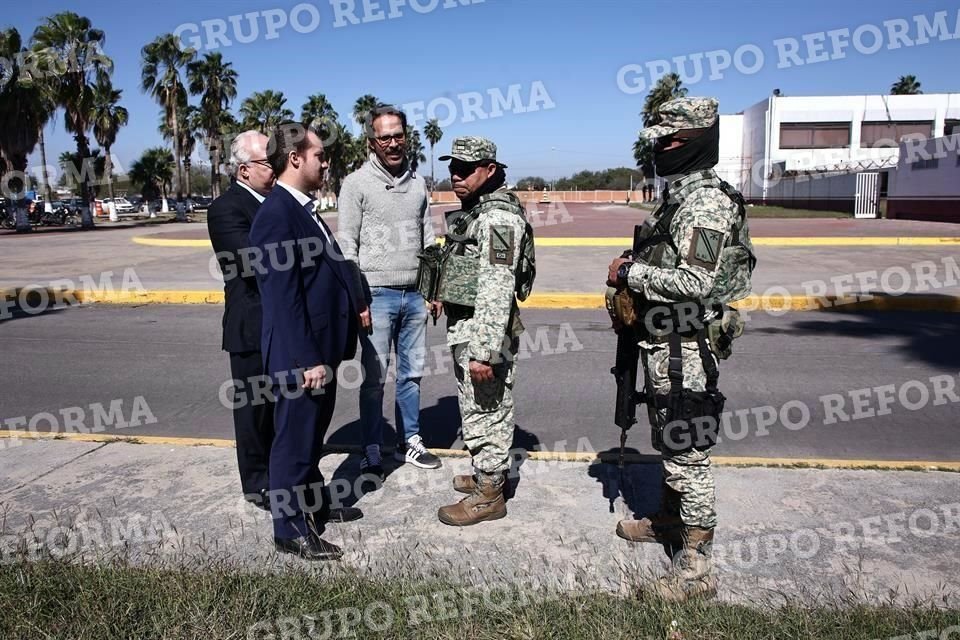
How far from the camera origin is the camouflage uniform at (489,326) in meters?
3.37

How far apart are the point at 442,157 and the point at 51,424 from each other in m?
4.08

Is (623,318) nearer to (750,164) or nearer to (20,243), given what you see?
(20,243)

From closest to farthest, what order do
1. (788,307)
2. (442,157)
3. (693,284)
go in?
(693,284)
(442,157)
(788,307)

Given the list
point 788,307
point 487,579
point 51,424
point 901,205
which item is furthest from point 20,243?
point 901,205

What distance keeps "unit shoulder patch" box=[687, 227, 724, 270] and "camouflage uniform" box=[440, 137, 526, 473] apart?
0.86m

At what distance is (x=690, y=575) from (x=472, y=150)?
2123mm

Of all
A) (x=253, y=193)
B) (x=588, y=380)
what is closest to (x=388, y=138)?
(x=253, y=193)

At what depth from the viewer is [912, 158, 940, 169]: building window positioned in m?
28.3

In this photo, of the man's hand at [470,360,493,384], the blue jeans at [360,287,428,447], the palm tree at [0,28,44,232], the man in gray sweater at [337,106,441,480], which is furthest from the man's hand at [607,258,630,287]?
the palm tree at [0,28,44,232]

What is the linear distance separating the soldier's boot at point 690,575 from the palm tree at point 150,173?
7198cm

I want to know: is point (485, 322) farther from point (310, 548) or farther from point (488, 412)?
point (310, 548)

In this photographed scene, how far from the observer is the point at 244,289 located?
3750 mm

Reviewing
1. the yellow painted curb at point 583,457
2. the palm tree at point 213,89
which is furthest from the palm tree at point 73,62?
the yellow painted curb at point 583,457

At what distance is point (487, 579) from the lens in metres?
3.14
